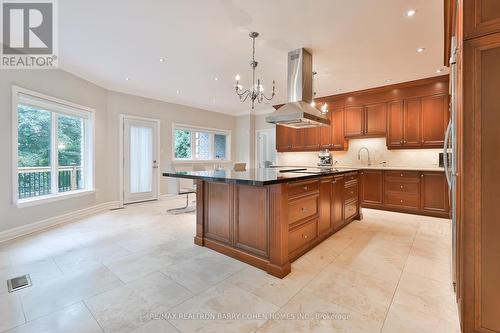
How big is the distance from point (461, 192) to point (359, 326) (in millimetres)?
1114

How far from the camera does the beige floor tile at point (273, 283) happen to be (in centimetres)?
194

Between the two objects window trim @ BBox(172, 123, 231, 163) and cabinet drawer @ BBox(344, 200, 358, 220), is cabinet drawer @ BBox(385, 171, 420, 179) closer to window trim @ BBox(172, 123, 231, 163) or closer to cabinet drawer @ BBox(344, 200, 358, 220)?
cabinet drawer @ BBox(344, 200, 358, 220)

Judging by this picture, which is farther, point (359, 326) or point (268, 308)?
point (268, 308)

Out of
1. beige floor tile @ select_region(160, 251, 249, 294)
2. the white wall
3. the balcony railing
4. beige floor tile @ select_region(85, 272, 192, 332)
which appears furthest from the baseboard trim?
beige floor tile @ select_region(160, 251, 249, 294)

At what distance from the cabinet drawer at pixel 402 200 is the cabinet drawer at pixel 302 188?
2.96m

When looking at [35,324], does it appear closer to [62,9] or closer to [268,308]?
[268,308]

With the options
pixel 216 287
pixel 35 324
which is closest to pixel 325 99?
pixel 216 287

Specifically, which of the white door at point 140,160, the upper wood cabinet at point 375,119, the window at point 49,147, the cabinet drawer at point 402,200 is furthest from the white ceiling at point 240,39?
the cabinet drawer at point 402,200

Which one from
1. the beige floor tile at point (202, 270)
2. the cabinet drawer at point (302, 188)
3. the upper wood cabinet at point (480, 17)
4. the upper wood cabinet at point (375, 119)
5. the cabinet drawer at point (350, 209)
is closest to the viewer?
the upper wood cabinet at point (480, 17)

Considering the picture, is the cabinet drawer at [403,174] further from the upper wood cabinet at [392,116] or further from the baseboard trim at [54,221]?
the baseboard trim at [54,221]

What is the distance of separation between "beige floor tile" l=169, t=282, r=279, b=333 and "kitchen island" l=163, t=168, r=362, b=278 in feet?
1.52

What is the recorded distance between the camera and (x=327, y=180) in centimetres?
316

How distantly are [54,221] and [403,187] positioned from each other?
6.53 meters

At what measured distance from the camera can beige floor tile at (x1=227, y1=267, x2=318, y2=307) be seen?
6.37ft
